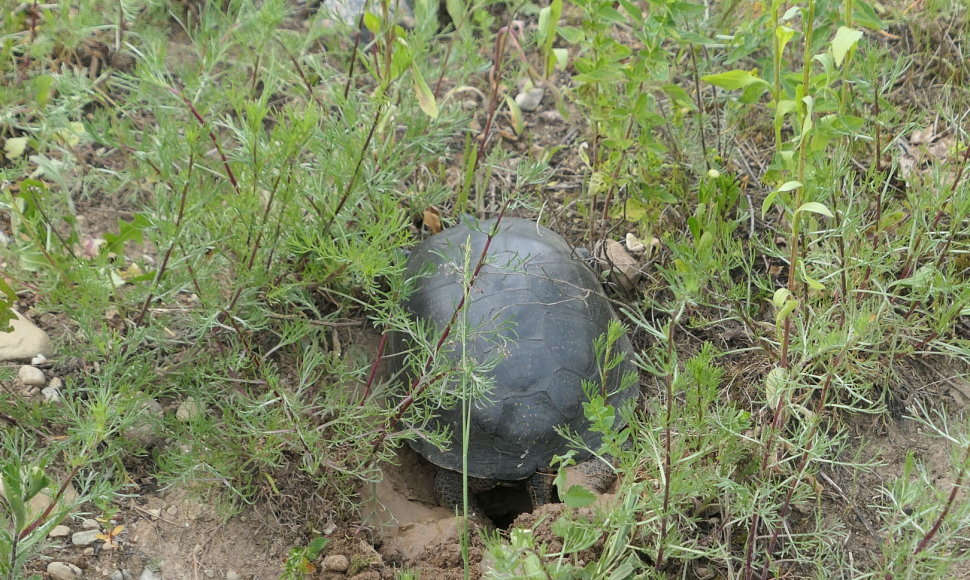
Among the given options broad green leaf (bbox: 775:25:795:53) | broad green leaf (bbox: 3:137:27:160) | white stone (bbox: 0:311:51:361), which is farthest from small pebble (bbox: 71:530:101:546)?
broad green leaf (bbox: 775:25:795:53)

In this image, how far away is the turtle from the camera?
2.41 metres

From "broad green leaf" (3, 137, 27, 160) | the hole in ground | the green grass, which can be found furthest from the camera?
the hole in ground

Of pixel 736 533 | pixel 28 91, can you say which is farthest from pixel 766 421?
pixel 28 91

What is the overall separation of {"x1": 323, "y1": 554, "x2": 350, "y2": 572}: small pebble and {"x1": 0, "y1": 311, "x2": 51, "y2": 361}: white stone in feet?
3.51

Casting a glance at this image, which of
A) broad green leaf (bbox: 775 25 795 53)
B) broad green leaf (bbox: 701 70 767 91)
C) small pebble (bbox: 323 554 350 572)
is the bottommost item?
small pebble (bbox: 323 554 350 572)

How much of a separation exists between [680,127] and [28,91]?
2131mm

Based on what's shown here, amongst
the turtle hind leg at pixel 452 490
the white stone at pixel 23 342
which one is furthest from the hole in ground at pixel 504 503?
the white stone at pixel 23 342

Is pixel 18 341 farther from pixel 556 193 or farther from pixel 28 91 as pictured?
pixel 556 193

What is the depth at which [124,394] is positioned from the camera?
2.02 m

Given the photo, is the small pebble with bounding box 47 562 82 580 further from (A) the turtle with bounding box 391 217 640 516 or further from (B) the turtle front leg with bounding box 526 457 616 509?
(B) the turtle front leg with bounding box 526 457 616 509

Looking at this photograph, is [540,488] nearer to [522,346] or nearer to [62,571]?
[522,346]

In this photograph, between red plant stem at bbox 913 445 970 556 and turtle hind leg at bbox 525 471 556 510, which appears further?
turtle hind leg at bbox 525 471 556 510

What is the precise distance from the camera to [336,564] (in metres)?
2.14

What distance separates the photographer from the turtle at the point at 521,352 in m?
2.41
